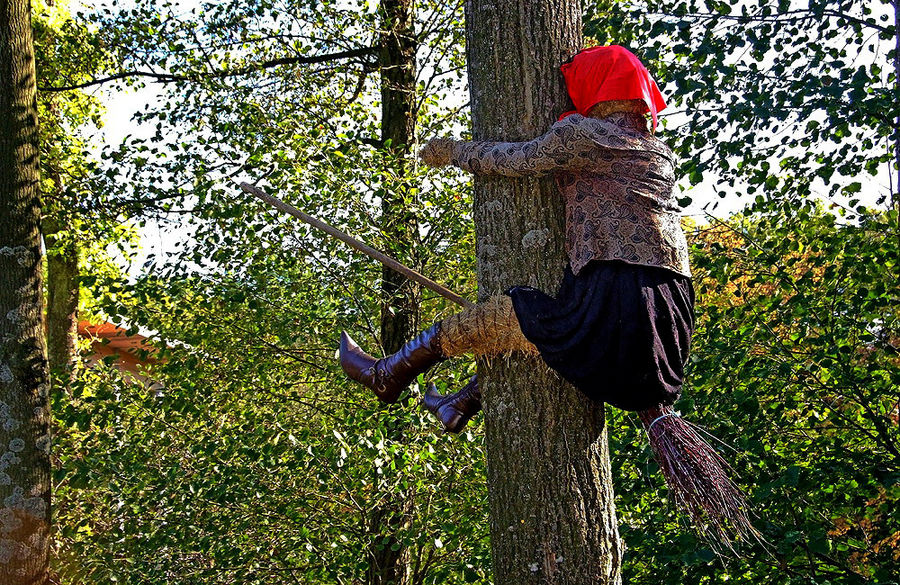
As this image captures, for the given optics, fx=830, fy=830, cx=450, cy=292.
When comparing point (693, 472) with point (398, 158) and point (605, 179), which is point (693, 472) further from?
point (398, 158)

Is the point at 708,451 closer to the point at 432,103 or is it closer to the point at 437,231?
the point at 437,231

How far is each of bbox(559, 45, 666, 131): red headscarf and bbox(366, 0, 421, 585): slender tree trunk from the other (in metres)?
3.21

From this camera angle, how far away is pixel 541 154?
2635 mm

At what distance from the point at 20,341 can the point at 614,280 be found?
14.5 feet

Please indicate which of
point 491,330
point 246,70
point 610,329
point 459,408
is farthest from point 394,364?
point 246,70

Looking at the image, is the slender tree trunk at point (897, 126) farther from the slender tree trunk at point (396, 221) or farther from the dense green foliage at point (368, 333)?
the slender tree trunk at point (396, 221)

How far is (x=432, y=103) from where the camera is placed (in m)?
6.87

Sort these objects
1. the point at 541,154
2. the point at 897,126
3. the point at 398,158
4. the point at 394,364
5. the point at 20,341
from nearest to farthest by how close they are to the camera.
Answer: the point at 541,154 → the point at 394,364 → the point at 897,126 → the point at 20,341 → the point at 398,158

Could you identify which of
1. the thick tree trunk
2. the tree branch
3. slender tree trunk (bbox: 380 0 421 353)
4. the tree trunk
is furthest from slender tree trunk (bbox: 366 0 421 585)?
the thick tree trunk

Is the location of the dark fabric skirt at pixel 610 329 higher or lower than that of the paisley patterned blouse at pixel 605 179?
lower

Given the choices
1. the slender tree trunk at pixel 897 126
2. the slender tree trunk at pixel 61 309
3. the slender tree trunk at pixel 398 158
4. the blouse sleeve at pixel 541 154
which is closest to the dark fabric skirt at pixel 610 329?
→ the blouse sleeve at pixel 541 154

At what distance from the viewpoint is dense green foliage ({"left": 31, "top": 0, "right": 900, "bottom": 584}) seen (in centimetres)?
443

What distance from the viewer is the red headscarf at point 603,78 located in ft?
8.86

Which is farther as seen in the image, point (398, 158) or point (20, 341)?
point (398, 158)
